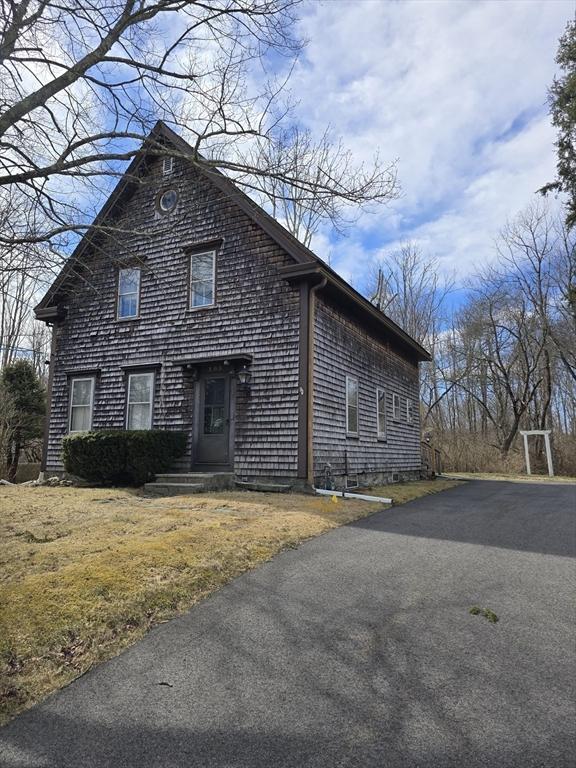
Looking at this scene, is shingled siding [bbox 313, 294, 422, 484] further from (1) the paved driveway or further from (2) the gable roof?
(1) the paved driveway

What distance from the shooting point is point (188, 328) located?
39.9 ft

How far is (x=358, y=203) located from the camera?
6.51 metres

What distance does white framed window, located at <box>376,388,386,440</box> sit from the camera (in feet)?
47.1

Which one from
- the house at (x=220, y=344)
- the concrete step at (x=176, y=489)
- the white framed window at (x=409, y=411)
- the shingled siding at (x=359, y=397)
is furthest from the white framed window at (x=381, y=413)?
the concrete step at (x=176, y=489)

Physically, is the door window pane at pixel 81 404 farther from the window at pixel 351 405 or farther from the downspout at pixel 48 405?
the window at pixel 351 405

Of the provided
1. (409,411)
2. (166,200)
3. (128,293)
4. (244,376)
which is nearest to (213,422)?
(244,376)

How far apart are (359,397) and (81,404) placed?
7.36 meters

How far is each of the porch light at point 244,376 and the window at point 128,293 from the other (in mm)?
3791

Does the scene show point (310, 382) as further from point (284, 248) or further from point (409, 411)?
point (409, 411)

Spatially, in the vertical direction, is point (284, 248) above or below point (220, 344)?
above

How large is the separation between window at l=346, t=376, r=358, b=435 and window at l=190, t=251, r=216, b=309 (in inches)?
153

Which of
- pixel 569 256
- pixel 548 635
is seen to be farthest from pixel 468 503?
pixel 569 256

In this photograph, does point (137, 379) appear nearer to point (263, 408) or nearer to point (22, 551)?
point (263, 408)

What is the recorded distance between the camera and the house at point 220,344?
34.9ft
